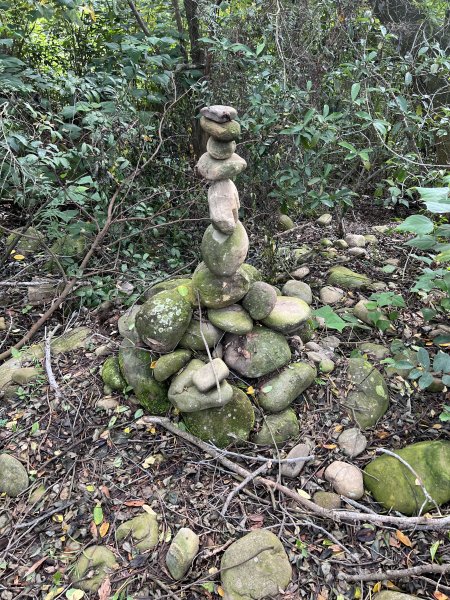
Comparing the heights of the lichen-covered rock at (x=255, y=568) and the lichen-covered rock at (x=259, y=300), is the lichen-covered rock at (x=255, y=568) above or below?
below

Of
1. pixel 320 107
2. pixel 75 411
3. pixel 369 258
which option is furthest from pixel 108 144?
pixel 369 258

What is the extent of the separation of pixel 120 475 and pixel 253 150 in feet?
8.70

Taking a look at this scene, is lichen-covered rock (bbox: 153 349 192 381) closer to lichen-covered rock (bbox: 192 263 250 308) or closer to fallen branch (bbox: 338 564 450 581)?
lichen-covered rock (bbox: 192 263 250 308)

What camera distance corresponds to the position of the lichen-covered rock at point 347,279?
3.54 m

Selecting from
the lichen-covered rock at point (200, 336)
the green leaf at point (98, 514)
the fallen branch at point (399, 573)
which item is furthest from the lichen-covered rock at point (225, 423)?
the fallen branch at point (399, 573)

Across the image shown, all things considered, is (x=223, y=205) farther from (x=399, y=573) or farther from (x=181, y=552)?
(x=399, y=573)

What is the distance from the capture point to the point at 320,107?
378cm

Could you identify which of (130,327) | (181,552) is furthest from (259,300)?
(181,552)

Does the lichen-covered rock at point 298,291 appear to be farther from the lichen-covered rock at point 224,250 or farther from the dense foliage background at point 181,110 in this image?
the lichen-covered rock at point 224,250

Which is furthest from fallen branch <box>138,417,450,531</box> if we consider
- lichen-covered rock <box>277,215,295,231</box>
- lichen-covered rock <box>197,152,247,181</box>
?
lichen-covered rock <box>277,215,295,231</box>

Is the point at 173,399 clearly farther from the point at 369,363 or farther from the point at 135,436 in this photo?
the point at 369,363

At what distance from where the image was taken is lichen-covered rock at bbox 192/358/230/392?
7.71ft

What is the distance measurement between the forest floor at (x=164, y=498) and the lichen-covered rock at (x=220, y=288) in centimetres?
81

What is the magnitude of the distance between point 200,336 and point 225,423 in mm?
528
